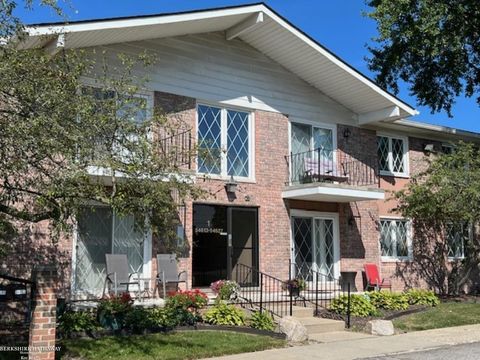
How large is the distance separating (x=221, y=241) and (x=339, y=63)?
5917mm

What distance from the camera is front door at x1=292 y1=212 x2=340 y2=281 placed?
16.2 meters

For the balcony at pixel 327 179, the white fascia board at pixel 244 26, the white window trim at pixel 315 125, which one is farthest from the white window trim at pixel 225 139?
the white fascia board at pixel 244 26

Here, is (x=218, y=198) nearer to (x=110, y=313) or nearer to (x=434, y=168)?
(x=110, y=313)

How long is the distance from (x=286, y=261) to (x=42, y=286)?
9141 millimetres

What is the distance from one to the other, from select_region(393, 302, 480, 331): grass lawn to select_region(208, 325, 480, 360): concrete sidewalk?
0.51 metres

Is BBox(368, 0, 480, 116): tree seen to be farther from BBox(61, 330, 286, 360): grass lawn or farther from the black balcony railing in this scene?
BBox(61, 330, 286, 360): grass lawn

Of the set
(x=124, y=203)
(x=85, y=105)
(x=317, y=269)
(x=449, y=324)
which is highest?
(x=85, y=105)

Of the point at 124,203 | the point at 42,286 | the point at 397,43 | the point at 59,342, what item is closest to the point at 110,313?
the point at 59,342

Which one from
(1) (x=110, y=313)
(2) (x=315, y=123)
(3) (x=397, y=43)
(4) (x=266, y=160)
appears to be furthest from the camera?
(3) (x=397, y=43)

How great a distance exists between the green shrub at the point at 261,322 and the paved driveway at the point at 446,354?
8.48ft

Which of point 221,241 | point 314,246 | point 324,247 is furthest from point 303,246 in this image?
point 221,241

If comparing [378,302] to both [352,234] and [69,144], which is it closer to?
[352,234]

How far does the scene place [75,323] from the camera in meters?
10.0

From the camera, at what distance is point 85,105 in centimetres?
672
